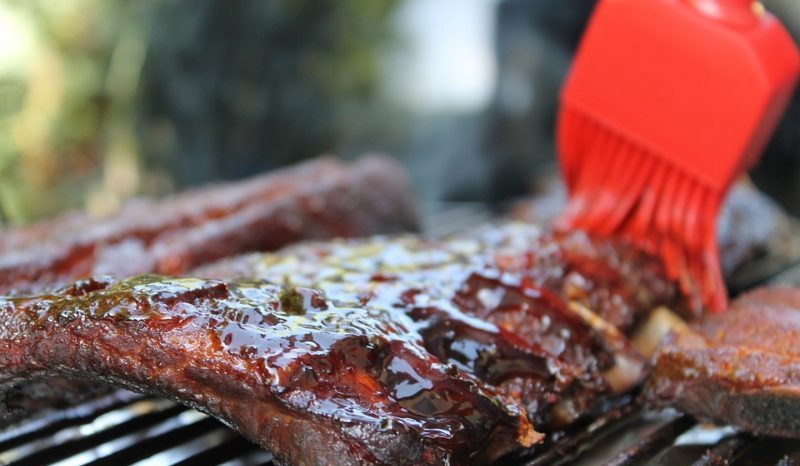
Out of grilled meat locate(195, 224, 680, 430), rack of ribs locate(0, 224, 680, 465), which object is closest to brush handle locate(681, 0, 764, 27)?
grilled meat locate(195, 224, 680, 430)

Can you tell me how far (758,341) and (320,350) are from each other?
4.13ft

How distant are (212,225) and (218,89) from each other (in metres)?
3.68

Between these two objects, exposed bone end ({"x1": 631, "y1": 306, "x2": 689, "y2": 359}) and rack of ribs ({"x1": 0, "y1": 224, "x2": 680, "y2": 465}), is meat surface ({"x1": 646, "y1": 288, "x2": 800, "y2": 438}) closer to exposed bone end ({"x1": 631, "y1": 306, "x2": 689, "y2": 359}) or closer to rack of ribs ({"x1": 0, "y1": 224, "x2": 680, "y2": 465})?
rack of ribs ({"x1": 0, "y1": 224, "x2": 680, "y2": 465})

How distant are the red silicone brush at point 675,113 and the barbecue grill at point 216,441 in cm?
73

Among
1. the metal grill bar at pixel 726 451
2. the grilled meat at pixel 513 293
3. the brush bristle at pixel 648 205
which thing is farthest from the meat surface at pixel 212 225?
the metal grill bar at pixel 726 451

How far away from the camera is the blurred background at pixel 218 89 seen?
5953mm

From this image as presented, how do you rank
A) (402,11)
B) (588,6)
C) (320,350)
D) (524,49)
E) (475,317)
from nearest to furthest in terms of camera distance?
(320,350) → (475,317) → (588,6) → (524,49) → (402,11)

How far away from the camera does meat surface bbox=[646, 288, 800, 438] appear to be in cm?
187

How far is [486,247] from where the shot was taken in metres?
2.55

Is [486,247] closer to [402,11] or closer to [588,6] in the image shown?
[588,6]

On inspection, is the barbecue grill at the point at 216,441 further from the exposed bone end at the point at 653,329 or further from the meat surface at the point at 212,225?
the meat surface at the point at 212,225

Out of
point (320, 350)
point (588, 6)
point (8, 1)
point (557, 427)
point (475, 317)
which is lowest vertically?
point (557, 427)

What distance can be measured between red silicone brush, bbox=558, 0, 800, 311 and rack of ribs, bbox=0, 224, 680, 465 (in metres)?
0.70

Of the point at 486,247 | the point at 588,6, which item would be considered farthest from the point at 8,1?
the point at 486,247
